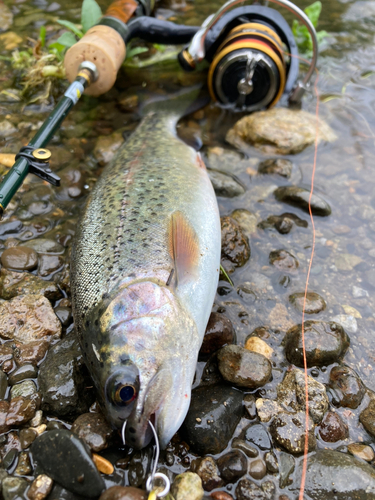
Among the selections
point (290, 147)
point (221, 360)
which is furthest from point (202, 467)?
point (290, 147)

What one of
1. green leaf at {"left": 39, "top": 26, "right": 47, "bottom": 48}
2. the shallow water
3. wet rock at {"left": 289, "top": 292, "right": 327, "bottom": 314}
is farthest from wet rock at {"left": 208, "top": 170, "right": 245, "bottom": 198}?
green leaf at {"left": 39, "top": 26, "right": 47, "bottom": 48}

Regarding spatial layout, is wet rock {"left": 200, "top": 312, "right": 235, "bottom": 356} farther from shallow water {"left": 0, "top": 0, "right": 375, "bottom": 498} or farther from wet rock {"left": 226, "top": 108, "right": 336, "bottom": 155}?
wet rock {"left": 226, "top": 108, "right": 336, "bottom": 155}

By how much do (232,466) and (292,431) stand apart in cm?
47

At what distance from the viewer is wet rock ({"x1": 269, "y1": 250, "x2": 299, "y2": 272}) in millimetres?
3463

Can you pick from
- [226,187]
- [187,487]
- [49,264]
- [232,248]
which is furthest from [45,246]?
[187,487]

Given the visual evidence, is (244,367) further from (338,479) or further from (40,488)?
(40,488)

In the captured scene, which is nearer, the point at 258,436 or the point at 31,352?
the point at 258,436

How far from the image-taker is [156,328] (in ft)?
7.57

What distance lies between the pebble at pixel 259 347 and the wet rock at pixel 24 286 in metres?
1.65

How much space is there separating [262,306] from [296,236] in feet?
2.97

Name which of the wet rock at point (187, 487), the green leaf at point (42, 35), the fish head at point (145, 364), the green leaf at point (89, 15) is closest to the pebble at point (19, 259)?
the fish head at point (145, 364)

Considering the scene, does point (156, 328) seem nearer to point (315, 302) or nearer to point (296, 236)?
point (315, 302)

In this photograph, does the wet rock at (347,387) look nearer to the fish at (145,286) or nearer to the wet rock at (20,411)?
the fish at (145,286)

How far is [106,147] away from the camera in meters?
4.45
